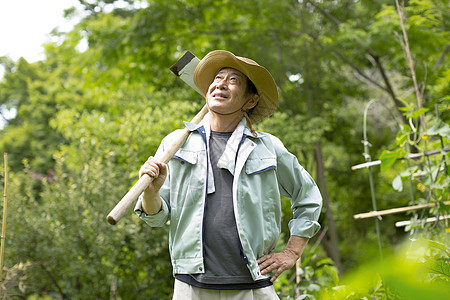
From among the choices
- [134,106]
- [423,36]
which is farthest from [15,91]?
[423,36]

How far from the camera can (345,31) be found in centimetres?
643

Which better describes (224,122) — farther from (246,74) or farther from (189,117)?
(189,117)

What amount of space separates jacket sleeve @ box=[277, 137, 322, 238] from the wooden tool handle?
390 mm

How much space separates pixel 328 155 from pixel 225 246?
8.41 m

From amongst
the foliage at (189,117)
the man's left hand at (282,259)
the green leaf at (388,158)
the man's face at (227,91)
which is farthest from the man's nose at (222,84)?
the green leaf at (388,158)

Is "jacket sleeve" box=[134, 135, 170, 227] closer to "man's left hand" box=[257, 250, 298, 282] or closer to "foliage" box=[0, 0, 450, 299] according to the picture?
"man's left hand" box=[257, 250, 298, 282]

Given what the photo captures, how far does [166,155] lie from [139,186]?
0.25 metres

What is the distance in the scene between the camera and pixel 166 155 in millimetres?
1660

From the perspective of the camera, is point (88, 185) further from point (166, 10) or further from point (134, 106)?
point (166, 10)

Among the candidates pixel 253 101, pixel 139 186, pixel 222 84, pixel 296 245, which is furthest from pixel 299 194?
pixel 139 186

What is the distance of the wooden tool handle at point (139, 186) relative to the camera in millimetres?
1289

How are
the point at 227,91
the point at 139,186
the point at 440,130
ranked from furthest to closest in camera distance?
the point at 440,130, the point at 227,91, the point at 139,186

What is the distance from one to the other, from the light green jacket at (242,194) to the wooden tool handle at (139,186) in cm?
5

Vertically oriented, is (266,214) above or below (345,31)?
below
